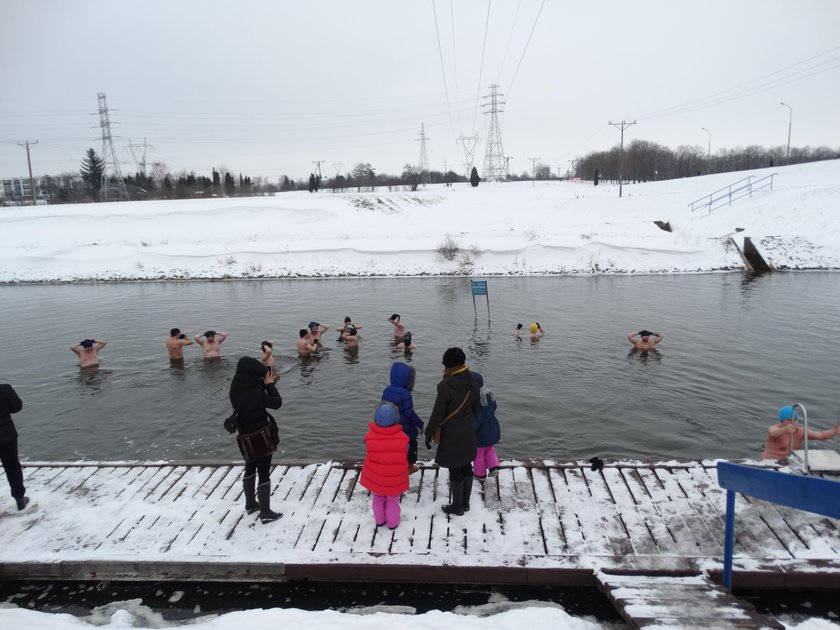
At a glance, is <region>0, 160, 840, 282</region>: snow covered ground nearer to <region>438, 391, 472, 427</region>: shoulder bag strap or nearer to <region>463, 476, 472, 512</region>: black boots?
<region>463, 476, 472, 512</region>: black boots

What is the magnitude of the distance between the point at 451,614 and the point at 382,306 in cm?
1700

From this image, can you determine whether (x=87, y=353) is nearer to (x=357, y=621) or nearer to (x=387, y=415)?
(x=387, y=415)

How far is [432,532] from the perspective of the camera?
5914 mm

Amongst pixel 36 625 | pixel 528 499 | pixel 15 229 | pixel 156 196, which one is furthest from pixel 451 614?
pixel 156 196

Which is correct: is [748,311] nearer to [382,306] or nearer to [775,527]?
[382,306]

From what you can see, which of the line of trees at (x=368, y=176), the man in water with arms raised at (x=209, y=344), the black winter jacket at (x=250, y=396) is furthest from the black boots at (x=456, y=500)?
the line of trees at (x=368, y=176)

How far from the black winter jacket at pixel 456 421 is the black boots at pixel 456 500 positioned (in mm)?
317

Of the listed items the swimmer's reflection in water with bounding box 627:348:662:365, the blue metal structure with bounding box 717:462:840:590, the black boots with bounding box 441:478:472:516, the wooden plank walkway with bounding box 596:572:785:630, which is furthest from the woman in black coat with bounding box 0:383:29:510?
the swimmer's reflection in water with bounding box 627:348:662:365

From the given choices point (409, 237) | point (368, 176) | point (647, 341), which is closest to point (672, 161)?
point (368, 176)

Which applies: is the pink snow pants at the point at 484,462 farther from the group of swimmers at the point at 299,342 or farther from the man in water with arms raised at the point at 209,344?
the man in water with arms raised at the point at 209,344

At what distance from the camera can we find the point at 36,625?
452cm

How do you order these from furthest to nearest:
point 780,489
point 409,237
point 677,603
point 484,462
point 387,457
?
1. point 409,237
2. point 484,462
3. point 387,457
4. point 677,603
5. point 780,489

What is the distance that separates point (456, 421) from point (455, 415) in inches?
3.1

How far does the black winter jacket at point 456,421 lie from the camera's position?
579cm
